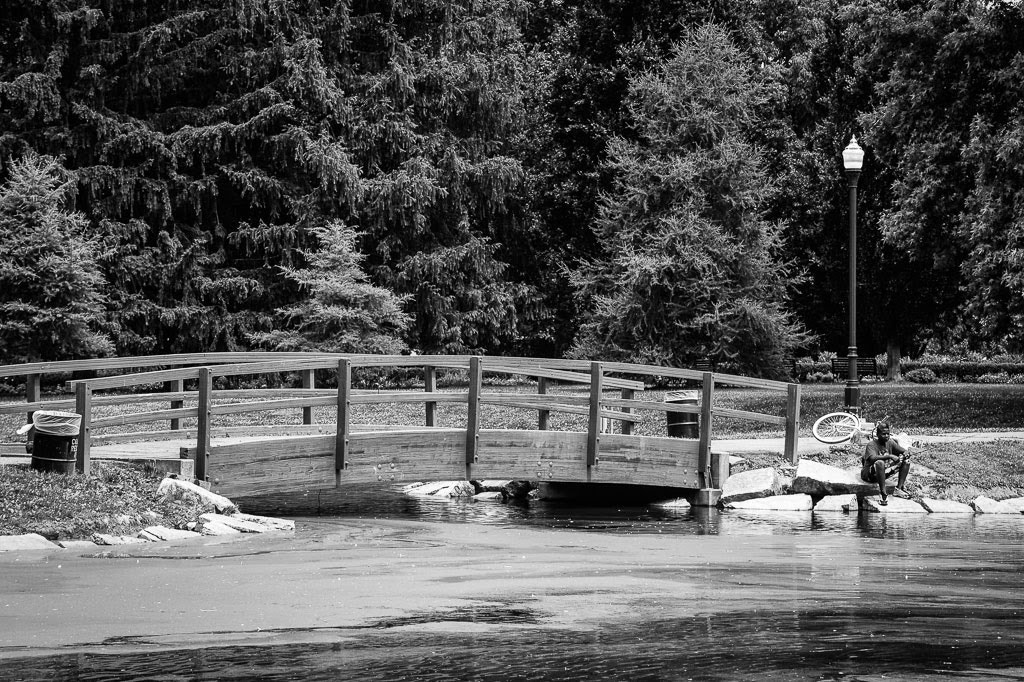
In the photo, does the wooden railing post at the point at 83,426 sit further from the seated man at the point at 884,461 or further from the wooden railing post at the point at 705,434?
the seated man at the point at 884,461

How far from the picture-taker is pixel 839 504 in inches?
829

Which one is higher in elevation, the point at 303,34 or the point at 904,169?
the point at 303,34

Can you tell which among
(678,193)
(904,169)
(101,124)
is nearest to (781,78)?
(678,193)

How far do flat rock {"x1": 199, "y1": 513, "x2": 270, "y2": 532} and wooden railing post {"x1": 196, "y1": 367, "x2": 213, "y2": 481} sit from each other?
3.26 ft

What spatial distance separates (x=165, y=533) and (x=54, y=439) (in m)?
1.80

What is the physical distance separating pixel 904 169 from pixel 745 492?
57.0ft

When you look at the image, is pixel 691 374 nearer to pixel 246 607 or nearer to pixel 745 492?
pixel 745 492

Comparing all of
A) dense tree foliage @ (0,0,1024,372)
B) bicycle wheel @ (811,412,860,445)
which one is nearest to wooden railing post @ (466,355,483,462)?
bicycle wheel @ (811,412,860,445)

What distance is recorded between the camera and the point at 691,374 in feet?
75.2

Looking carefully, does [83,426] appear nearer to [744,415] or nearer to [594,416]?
[594,416]

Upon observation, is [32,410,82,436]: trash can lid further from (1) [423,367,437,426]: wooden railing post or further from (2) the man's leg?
(2) the man's leg

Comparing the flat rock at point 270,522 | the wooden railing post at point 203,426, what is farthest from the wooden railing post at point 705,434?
the wooden railing post at point 203,426

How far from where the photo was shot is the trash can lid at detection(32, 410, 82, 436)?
16.1 meters

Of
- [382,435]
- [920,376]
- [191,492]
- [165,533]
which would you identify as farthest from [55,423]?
[920,376]
